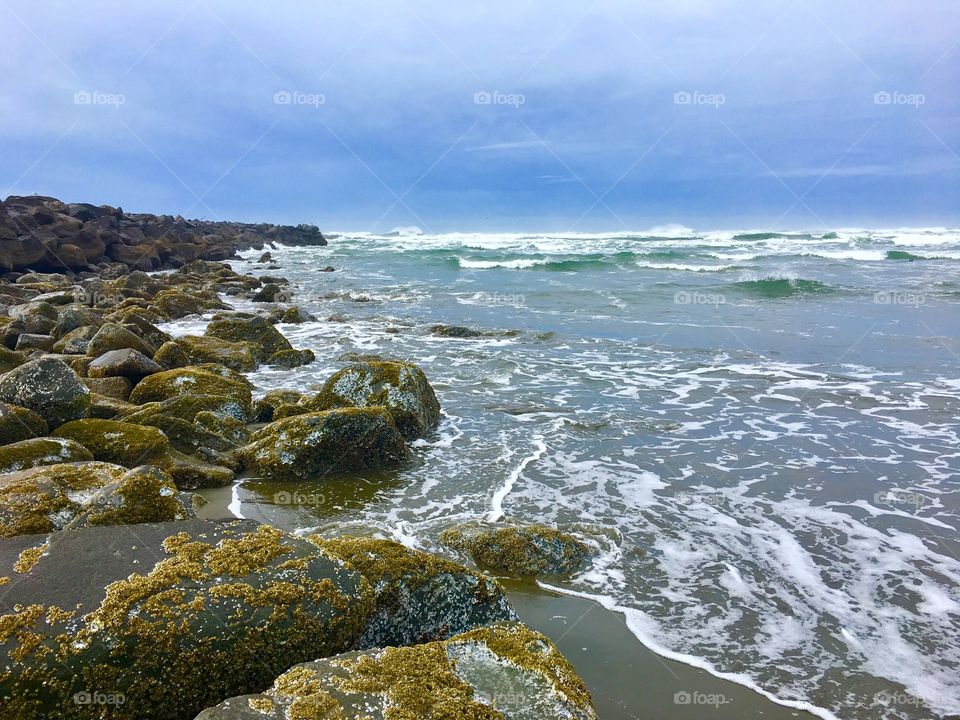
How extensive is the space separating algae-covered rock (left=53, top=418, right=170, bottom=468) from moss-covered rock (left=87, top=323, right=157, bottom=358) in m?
4.38

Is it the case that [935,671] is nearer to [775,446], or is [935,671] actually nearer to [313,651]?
[313,651]

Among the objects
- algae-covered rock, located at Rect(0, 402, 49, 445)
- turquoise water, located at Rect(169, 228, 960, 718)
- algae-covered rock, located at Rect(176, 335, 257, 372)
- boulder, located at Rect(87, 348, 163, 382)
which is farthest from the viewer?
algae-covered rock, located at Rect(176, 335, 257, 372)

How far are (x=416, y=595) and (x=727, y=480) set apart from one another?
4.37m

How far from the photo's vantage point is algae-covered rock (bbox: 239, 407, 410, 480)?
6.73 meters

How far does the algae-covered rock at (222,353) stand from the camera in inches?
462

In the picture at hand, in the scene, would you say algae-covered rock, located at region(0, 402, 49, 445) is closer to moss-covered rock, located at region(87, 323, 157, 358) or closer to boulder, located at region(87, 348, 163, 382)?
boulder, located at region(87, 348, 163, 382)

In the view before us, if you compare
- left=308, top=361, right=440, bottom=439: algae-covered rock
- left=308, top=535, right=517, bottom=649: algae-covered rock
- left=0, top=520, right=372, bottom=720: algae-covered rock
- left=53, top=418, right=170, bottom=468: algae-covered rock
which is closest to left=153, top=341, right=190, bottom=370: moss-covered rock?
left=308, top=361, right=440, bottom=439: algae-covered rock

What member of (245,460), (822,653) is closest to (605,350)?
(245,460)

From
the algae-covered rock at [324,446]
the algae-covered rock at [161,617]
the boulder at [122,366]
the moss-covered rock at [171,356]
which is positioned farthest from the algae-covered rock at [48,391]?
the moss-covered rock at [171,356]

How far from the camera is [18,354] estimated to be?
9.68 meters

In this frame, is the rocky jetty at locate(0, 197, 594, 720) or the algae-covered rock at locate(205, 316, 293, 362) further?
the algae-covered rock at locate(205, 316, 293, 362)

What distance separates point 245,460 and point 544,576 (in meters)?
3.74

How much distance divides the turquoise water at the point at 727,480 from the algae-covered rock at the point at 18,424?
2.20m

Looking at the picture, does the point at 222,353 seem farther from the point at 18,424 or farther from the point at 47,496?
the point at 47,496
